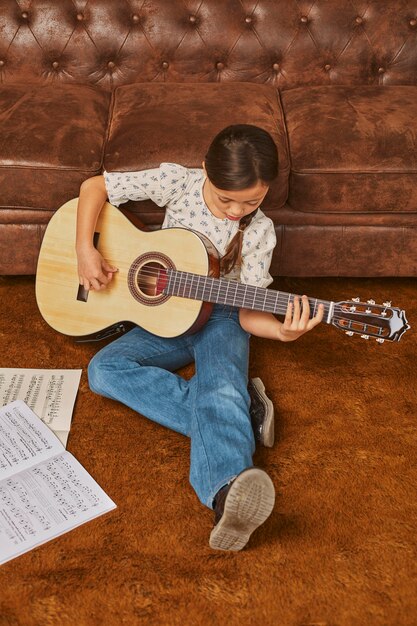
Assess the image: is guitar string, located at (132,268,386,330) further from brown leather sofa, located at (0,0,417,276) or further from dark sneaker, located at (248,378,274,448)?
brown leather sofa, located at (0,0,417,276)

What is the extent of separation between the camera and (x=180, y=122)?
1.94 metres

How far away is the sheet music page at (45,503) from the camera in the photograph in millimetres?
1371

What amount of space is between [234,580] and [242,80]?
1.79 metres

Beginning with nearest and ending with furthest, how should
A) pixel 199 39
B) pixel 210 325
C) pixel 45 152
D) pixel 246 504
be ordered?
pixel 246 504, pixel 210 325, pixel 45 152, pixel 199 39

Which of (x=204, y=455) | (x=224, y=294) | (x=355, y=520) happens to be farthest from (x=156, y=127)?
(x=355, y=520)

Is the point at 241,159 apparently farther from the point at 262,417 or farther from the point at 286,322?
the point at 262,417

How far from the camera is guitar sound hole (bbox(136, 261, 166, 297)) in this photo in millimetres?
1639

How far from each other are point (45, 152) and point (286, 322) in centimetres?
88

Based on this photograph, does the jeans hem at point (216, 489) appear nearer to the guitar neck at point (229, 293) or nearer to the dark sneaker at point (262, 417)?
the dark sneaker at point (262, 417)

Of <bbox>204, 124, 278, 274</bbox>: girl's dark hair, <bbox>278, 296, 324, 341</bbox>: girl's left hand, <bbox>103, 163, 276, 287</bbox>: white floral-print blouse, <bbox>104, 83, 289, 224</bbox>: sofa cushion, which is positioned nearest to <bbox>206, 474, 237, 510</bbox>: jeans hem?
<bbox>278, 296, 324, 341</bbox>: girl's left hand

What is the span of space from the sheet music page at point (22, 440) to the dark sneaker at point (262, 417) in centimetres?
47

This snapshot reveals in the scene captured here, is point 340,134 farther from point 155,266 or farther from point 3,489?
point 3,489

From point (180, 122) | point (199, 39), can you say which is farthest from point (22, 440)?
point (199, 39)

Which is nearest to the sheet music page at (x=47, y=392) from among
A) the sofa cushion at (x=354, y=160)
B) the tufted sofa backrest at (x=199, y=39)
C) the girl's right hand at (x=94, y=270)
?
the girl's right hand at (x=94, y=270)
